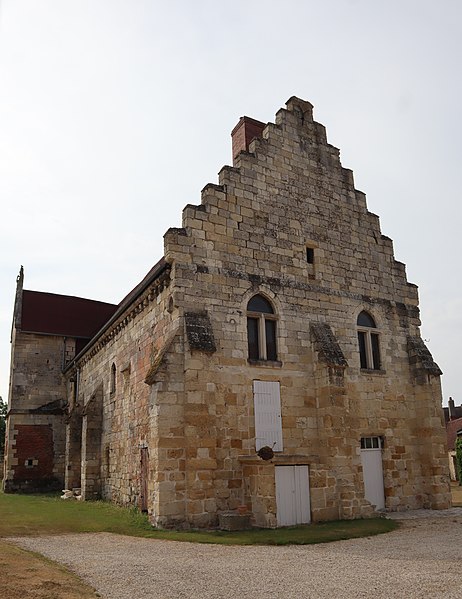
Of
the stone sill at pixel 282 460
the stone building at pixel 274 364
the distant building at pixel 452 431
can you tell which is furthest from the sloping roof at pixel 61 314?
the distant building at pixel 452 431

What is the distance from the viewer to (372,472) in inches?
645

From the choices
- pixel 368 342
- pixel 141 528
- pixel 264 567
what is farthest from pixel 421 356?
pixel 264 567

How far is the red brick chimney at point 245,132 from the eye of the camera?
1817 cm

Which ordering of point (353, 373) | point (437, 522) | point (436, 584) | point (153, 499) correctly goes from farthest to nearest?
point (353, 373) < point (437, 522) < point (153, 499) < point (436, 584)

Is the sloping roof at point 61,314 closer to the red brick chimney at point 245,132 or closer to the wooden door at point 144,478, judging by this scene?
the wooden door at point 144,478

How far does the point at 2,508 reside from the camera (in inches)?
711

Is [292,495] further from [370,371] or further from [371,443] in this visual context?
[370,371]

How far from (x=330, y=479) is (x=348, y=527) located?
156 centimetres

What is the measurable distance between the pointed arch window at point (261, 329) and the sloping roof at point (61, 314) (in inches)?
719

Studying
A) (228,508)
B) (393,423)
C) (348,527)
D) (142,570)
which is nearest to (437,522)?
(348,527)

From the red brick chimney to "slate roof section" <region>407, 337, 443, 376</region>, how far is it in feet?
28.6

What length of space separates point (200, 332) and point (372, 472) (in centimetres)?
713

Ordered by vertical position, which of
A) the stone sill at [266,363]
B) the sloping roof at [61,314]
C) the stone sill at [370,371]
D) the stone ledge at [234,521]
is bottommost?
the stone ledge at [234,521]

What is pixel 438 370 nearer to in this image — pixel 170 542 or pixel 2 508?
pixel 170 542
